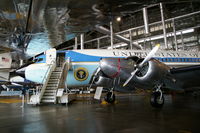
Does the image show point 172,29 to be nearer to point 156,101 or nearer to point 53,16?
point 156,101

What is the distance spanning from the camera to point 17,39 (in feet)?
16.9

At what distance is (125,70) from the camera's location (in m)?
8.20

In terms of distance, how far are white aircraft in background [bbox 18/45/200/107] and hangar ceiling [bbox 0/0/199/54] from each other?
3783mm

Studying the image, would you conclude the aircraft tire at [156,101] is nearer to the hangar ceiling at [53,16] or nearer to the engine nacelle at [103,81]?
the engine nacelle at [103,81]

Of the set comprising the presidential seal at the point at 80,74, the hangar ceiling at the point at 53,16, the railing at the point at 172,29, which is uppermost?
the railing at the point at 172,29

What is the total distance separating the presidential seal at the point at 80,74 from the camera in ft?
35.8

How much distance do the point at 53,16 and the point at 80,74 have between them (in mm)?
7325

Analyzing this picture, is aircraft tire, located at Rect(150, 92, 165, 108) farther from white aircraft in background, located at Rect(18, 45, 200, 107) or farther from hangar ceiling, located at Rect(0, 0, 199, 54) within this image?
hangar ceiling, located at Rect(0, 0, 199, 54)

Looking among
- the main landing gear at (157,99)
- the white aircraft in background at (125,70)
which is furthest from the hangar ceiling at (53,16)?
the main landing gear at (157,99)

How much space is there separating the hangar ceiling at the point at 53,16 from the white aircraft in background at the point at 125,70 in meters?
3.78

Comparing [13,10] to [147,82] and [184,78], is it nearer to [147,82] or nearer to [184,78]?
[147,82]

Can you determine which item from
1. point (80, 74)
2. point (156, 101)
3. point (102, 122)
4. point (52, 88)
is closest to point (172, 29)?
point (80, 74)

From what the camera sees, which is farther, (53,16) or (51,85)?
(51,85)

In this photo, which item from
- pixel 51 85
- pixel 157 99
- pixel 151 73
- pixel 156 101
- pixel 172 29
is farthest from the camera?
pixel 172 29
